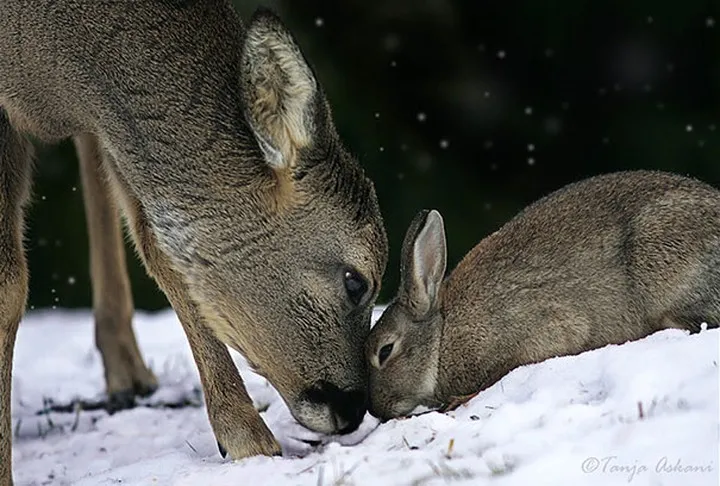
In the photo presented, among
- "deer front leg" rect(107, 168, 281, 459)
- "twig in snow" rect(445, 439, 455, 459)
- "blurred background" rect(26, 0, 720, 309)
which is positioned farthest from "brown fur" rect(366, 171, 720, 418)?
"blurred background" rect(26, 0, 720, 309)

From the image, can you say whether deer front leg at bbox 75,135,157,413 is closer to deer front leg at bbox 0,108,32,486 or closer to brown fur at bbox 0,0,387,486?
deer front leg at bbox 0,108,32,486

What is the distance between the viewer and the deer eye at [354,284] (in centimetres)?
541

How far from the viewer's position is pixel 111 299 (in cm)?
789

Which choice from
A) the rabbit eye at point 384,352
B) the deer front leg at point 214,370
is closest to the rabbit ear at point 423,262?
the rabbit eye at point 384,352

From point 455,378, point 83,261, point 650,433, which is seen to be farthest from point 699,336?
point 83,261

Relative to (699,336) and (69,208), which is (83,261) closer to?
(69,208)

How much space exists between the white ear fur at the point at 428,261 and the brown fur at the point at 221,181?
199 mm

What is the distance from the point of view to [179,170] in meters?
5.54

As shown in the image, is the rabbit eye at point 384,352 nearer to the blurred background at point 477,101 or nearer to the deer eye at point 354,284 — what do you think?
the deer eye at point 354,284

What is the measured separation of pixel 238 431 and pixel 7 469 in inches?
34.7

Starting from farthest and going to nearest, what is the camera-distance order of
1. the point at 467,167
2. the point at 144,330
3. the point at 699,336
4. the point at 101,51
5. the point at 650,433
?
the point at 467,167 < the point at 144,330 < the point at 101,51 < the point at 699,336 < the point at 650,433

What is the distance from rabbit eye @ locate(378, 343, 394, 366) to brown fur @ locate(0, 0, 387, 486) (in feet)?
0.53

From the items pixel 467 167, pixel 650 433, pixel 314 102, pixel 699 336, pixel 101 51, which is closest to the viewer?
pixel 650 433

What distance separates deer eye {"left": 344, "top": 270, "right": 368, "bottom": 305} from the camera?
5410 millimetres
